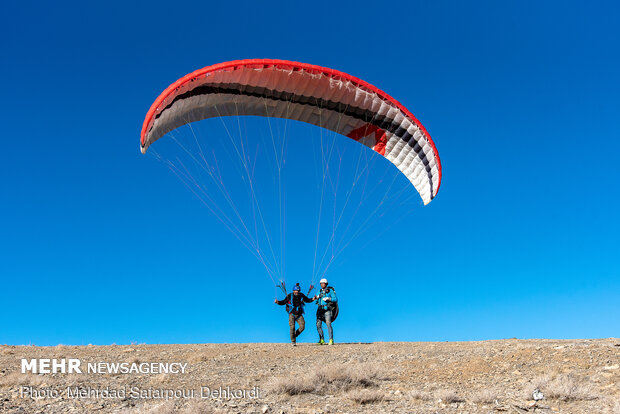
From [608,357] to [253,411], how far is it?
7194 millimetres

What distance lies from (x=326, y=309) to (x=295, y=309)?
3.41 feet

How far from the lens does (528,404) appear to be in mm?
7969

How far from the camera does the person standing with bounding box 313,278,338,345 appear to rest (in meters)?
16.4

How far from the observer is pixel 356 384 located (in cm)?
938

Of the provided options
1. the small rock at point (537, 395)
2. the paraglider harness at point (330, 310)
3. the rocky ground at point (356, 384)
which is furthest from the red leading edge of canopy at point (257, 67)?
the small rock at point (537, 395)

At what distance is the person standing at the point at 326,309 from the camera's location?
53.8 ft

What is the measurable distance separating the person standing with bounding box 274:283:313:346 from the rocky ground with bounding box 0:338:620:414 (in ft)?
11.1

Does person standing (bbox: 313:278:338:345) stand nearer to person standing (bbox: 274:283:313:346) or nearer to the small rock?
person standing (bbox: 274:283:313:346)

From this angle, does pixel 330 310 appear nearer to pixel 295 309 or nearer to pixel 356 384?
pixel 295 309

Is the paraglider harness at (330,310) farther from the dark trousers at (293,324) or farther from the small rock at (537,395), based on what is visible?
the small rock at (537,395)

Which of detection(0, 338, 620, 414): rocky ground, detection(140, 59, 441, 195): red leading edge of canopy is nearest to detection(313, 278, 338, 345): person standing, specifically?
detection(0, 338, 620, 414): rocky ground

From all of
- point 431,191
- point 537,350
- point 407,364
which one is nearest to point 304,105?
point 431,191

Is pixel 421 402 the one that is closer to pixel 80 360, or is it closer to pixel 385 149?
pixel 80 360

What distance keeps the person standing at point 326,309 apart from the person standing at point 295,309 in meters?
0.44
